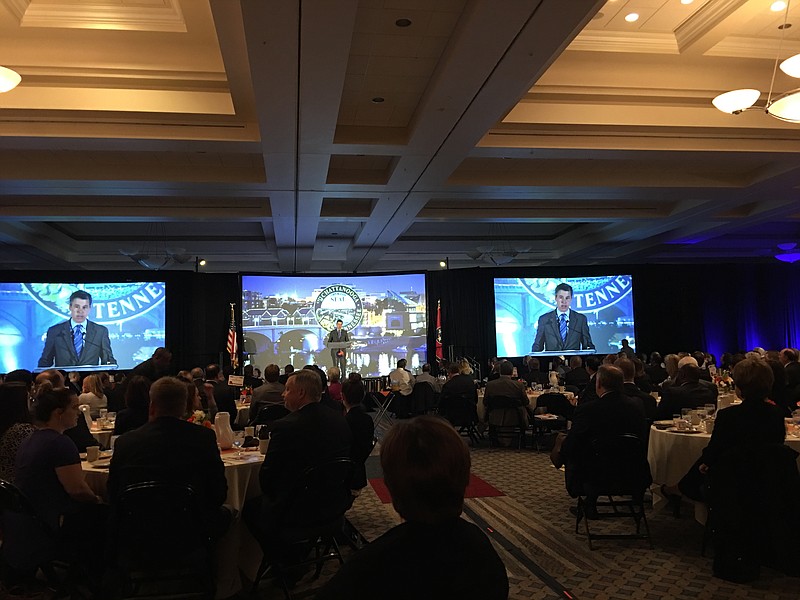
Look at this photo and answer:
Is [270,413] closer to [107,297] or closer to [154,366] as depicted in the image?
[154,366]

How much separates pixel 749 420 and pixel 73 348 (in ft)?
42.2

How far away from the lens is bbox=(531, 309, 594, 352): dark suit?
596 inches

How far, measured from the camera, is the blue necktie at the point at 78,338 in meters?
13.2

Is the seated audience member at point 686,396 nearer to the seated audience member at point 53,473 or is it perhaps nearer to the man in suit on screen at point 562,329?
the seated audience member at point 53,473

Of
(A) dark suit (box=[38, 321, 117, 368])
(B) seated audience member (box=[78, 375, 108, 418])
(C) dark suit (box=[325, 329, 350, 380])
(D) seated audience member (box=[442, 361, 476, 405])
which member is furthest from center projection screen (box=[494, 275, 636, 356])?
(B) seated audience member (box=[78, 375, 108, 418])

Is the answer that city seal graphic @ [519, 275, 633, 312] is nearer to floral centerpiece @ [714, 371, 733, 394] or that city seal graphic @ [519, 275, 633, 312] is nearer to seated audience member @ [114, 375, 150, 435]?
floral centerpiece @ [714, 371, 733, 394]

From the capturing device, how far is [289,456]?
3.46m

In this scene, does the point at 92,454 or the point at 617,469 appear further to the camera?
the point at 617,469

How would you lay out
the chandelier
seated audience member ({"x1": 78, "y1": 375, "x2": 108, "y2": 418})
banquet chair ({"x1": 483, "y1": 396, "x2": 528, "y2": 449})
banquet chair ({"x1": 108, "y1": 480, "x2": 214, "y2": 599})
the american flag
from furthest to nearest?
the american flag → banquet chair ({"x1": 483, "y1": 396, "x2": 528, "y2": 449}) → seated audience member ({"x1": 78, "y1": 375, "x2": 108, "y2": 418}) → the chandelier → banquet chair ({"x1": 108, "y1": 480, "x2": 214, "y2": 599})

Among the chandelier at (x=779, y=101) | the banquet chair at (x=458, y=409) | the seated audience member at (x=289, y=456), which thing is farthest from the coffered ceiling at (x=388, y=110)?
the banquet chair at (x=458, y=409)

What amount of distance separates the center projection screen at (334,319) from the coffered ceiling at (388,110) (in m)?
3.14

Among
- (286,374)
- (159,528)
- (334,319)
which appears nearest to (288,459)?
(159,528)

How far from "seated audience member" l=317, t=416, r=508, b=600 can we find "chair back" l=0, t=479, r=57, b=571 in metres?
2.59

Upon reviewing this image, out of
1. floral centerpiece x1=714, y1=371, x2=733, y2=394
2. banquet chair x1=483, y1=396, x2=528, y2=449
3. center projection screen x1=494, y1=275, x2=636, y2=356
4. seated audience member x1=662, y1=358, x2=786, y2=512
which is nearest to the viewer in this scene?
seated audience member x1=662, y1=358, x2=786, y2=512
